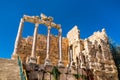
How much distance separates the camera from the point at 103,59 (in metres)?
21.8

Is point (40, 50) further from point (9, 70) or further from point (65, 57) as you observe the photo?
point (9, 70)

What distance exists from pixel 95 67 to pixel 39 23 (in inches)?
316

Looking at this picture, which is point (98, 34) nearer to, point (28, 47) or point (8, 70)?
point (28, 47)

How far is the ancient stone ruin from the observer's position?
1631 centimetres

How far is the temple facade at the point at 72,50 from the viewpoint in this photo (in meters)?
19.5

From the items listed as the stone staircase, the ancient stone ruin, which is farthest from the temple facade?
the stone staircase

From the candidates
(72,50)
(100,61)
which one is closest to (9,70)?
(100,61)

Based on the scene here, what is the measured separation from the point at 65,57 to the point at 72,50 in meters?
1.53

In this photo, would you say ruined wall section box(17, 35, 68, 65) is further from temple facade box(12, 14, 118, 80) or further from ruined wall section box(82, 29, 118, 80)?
ruined wall section box(82, 29, 118, 80)

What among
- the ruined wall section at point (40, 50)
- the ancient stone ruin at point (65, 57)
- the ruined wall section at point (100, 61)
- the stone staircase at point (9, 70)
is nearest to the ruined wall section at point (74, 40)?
the ancient stone ruin at point (65, 57)

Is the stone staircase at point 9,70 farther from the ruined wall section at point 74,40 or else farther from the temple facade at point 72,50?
the ruined wall section at point 74,40

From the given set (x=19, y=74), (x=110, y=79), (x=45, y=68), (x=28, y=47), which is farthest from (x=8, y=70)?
(x=28, y=47)

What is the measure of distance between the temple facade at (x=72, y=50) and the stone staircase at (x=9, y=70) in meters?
2.11

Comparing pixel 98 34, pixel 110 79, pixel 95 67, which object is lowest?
pixel 110 79
